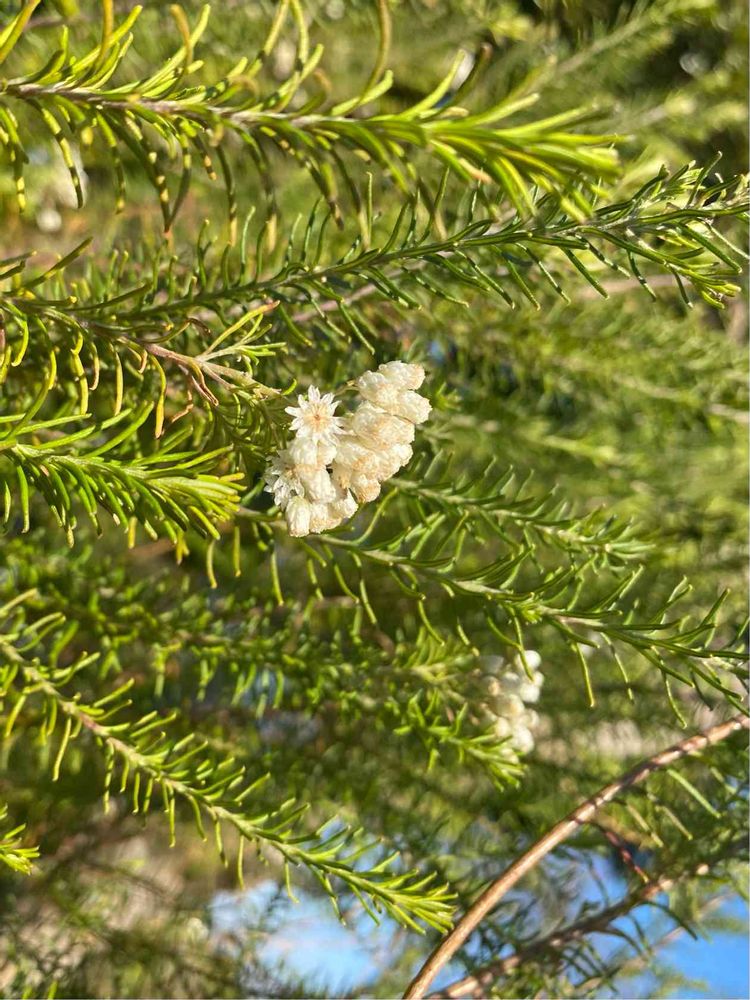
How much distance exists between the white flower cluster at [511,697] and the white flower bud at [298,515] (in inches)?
8.4

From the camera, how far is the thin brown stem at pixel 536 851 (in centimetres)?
44

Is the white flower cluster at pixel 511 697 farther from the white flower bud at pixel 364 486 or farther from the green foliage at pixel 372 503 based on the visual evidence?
the white flower bud at pixel 364 486

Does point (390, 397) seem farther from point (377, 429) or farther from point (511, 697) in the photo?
point (511, 697)

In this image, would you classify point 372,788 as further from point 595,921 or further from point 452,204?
point 452,204

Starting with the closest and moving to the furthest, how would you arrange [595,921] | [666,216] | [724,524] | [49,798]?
[666,216], [595,921], [49,798], [724,524]

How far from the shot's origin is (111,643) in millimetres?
543

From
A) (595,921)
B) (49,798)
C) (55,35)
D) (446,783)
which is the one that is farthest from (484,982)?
(55,35)

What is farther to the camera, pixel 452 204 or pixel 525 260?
pixel 452 204

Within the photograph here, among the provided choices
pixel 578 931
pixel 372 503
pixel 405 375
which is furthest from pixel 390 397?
pixel 578 931

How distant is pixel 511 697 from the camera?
1.67 ft

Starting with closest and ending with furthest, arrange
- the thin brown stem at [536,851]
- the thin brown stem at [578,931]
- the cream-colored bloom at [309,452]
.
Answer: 1. the cream-colored bloom at [309,452]
2. the thin brown stem at [536,851]
3. the thin brown stem at [578,931]

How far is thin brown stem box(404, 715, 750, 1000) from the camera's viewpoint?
44cm

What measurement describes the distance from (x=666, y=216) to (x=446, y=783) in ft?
1.97

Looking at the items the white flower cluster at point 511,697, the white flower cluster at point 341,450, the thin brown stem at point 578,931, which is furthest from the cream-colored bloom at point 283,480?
the thin brown stem at point 578,931
